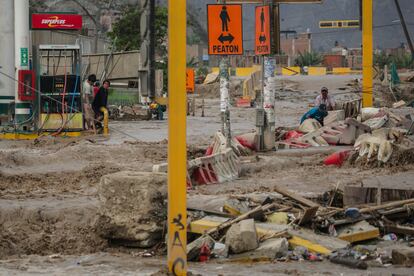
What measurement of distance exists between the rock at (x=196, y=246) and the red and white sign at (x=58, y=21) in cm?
1939

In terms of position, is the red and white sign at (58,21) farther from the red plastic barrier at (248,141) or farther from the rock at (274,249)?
the rock at (274,249)

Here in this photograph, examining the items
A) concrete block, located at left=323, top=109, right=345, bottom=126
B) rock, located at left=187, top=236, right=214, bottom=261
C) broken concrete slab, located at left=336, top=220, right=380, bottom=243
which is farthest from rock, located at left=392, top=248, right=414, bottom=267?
concrete block, located at left=323, top=109, right=345, bottom=126

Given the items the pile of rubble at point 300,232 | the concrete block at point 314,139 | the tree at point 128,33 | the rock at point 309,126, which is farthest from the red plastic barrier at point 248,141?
the tree at point 128,33

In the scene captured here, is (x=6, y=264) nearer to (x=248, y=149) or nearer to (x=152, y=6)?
(x=152, y=6)

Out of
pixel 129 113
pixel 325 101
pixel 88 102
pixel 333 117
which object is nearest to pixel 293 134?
pixel 333 117

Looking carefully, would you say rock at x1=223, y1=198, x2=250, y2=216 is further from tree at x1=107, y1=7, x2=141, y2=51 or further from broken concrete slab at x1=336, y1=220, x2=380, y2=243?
tree at x1=107, y1=7, x2=141, y2=51

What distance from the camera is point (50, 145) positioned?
22422 mm

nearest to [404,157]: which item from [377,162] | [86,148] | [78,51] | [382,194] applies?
[377,162]

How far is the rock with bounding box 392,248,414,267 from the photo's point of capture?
9605 millimetres

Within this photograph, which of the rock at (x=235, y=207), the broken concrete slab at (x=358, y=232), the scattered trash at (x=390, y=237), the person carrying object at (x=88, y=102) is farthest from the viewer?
the person carrying object at (x=88, y=102)

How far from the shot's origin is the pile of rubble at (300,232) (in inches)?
395

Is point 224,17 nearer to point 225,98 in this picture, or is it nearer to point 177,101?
point 225,98

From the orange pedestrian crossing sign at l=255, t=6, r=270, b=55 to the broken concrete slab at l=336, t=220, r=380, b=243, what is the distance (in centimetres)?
948

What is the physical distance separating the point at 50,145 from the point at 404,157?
929 centimetres
